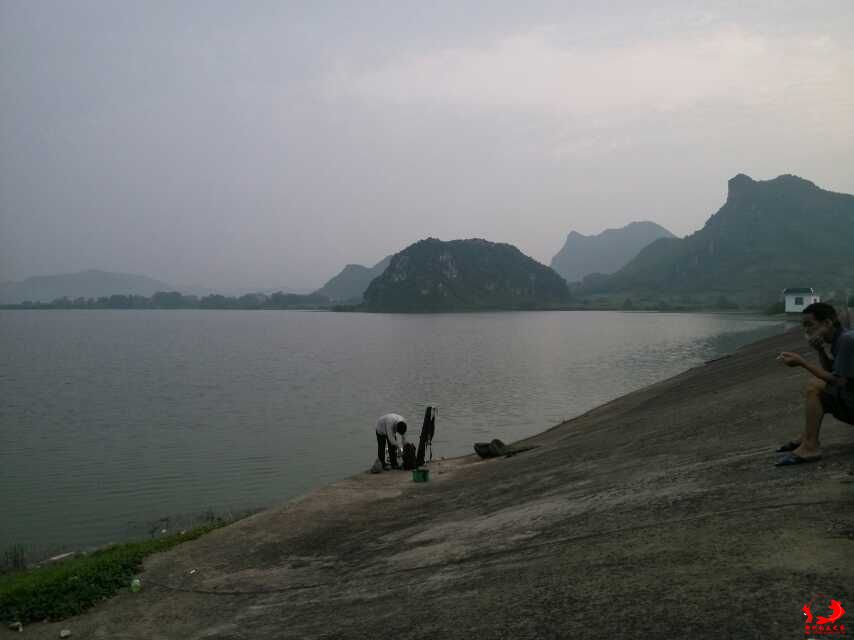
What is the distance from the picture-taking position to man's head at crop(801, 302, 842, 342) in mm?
7961

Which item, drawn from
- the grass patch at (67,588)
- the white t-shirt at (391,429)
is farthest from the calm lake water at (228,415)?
the grass patch at (67,588)

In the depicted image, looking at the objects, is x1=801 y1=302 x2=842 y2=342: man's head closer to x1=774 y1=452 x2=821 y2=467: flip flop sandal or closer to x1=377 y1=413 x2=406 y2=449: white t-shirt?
x1=774 y1=452 x2=821 y2=467: flip flop sandal

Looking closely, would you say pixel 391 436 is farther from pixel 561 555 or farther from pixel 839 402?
pixel 839 402

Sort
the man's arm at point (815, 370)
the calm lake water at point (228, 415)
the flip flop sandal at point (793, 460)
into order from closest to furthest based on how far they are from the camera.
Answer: the man's arm at point (815, 370), the flip flop sandal at point (793, 460), the calm lake water at point (228, 415)

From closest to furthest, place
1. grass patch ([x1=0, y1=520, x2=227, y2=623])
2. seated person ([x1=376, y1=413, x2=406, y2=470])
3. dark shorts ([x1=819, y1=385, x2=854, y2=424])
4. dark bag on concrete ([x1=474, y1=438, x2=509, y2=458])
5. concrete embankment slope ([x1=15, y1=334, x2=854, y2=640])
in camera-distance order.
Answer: concrete embankment slope ([x1=15, y1=334, x2=854, y2=640]) < dark shorts ([x1=819, y1=385, x2=854, y2=424]) < grass patch ([x1=0, y1=520, x2=227, y2=623]) < seated person ([x1=376, y1=413, x2=406, y2=470]) < dark bag on concrete ([x1=474, y1=438, x2=509, y2=458])

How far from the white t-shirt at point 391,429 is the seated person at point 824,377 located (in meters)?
11.4

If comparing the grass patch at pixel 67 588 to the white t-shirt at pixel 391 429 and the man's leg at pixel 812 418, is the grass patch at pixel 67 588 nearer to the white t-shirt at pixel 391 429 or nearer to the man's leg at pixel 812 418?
the white t-shirt at pixel 391 429

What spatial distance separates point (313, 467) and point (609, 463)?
1350cm

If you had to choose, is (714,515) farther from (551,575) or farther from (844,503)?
(551,575)

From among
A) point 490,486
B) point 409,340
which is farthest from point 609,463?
point 409,340

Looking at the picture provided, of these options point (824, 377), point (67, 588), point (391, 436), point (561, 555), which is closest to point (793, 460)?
point (824, 377)

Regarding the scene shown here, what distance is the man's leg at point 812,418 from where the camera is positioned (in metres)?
7.78

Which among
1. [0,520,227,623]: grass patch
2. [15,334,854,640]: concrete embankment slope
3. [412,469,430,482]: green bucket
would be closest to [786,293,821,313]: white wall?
[15,334,854,640]: concrete embankment slope

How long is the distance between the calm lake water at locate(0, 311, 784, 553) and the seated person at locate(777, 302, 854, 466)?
591 inches
